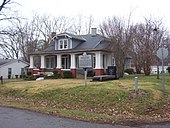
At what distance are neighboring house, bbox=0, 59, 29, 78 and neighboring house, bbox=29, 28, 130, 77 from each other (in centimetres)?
1280

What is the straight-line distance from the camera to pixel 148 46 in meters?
30.8

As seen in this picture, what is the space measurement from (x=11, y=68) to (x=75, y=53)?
2004 centimetres

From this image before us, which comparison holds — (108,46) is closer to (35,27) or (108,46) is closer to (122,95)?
(122,95)

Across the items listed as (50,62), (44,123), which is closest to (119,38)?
(50,62)

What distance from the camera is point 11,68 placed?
4778 centimetres

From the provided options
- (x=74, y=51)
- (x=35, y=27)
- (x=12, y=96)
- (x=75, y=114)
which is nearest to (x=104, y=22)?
(x=74, y=51)

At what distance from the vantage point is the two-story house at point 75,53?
3081 centimetres

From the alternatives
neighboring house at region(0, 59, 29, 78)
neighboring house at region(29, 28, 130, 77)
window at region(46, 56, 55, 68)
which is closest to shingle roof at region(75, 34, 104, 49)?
neighboring house at region(29, 28, 130, 77)

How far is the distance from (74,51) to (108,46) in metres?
4.56

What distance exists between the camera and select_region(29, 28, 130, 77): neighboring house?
30.8 m

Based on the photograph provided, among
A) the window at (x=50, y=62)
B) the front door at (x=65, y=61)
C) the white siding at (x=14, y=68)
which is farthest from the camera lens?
the white siding at (x=14, y=68)

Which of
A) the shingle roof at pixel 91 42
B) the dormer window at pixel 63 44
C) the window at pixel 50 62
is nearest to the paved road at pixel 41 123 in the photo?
the shingle roof at pixel 91 42

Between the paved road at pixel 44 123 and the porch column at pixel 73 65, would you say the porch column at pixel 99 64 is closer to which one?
Result: the porch column at pixel 73 65

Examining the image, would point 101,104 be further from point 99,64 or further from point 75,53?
point 75,53
